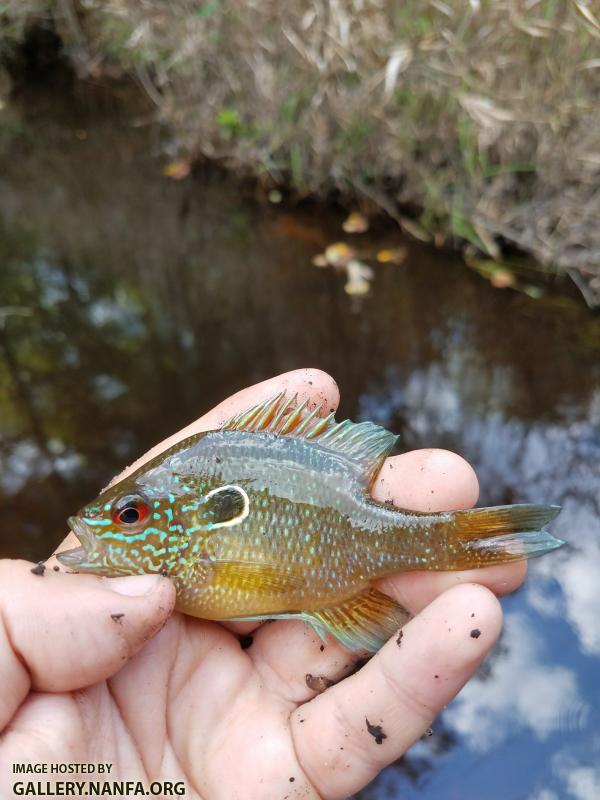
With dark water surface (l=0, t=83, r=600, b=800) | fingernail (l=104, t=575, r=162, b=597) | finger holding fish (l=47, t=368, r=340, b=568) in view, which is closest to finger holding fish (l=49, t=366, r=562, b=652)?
fingernail (l=104, t=575, r=162, b=597)

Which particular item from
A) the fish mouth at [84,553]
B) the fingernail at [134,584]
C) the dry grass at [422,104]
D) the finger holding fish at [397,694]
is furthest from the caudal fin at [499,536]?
the dry grass at [422,104]

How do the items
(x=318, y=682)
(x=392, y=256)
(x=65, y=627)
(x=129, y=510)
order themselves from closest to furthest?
(x=65, y=627)
(x=129, y=510)
(x=318, y=682)
(x=392, y=256)

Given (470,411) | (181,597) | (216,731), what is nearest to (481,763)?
(216,731)

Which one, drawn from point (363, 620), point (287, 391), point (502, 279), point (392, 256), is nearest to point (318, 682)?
point (363, 620)

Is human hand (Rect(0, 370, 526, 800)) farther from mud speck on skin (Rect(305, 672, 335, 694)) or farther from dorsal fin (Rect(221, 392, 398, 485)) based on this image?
dorsal fin (Rect(221, 392, 398, 485))

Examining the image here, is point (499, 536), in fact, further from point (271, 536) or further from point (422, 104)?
point (422, 104)

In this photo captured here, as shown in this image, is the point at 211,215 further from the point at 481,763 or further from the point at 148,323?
the point at 481,763
